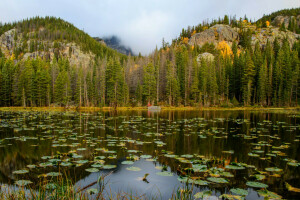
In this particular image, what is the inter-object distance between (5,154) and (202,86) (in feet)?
197

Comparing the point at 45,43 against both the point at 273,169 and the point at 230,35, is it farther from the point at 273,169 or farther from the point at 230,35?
the point at 273,169

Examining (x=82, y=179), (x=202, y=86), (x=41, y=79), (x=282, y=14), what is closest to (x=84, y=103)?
(x=41, y=79)

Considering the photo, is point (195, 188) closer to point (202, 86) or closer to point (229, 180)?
point (229, 180)

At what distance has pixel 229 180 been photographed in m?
5.47

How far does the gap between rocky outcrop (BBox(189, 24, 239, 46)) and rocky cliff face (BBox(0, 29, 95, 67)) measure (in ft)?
255

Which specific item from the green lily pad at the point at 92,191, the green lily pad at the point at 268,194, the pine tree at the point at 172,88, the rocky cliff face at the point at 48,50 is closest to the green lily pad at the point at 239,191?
the green lily pad at the point at 268,194

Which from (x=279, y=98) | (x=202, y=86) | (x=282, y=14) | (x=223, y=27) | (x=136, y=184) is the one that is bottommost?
(x=136, y=184)

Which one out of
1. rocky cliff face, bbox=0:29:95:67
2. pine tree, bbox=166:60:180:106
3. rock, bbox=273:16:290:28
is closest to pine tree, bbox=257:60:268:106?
pine tree, bbox=166:60:180:106

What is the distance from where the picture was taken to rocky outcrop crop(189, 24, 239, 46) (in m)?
119

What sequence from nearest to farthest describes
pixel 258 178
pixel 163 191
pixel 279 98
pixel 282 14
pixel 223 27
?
pixel 163 191 → pixel 258 178 → pixel 279 98 → pixel 223 27 → pixel 282 14

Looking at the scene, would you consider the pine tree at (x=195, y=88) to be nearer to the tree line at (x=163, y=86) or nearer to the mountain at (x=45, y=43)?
the tree line at (x=163, y=86)

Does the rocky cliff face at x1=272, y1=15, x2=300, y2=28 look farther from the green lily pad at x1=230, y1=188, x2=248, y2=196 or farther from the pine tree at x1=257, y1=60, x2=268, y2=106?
the green lily pad at x1=230, y1=188, x2=248, y2=196

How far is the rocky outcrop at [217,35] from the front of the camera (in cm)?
11862

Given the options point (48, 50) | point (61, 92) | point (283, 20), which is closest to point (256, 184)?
point (61, 92)
